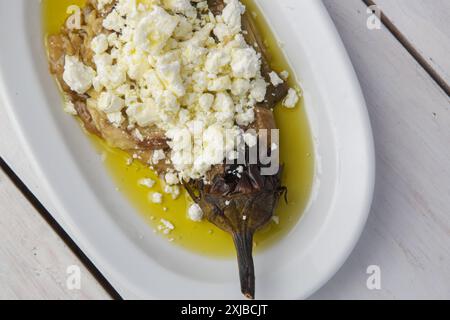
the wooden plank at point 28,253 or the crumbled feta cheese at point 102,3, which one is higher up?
the crumbled feta cheese at point 102,3

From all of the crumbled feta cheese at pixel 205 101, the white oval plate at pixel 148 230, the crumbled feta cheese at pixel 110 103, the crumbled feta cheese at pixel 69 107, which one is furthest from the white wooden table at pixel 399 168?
the crumbled feta cheese at pixel 205 101

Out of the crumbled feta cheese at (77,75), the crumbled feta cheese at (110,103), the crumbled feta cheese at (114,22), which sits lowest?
the crumbled feta cheese at (110,103)

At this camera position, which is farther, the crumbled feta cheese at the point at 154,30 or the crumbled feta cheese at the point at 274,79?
the crumbled feta cheese at the point at 274,79

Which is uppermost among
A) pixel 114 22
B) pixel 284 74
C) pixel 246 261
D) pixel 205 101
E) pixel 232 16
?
pixel 114 22

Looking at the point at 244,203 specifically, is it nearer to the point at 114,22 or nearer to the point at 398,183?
the point at 398,183

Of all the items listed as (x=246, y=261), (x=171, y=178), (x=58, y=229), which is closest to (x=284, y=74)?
(x=171, y=178)

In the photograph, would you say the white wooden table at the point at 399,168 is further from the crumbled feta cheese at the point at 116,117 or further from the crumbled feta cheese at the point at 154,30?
the crumbled feta cheese at the point at 154,30

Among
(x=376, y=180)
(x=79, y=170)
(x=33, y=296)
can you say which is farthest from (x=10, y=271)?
(x=376, y=180)
